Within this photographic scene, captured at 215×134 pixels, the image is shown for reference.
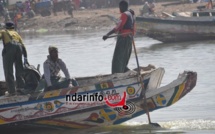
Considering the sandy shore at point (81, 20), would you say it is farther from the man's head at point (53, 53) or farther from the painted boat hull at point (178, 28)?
the man's head at point (53, 53)

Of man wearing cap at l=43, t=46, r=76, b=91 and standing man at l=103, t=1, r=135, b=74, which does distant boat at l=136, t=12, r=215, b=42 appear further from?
man wearing cap at l=43, t=46, r=76, b=91

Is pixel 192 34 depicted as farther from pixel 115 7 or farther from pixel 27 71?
pixel 115 7

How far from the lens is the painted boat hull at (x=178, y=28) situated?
82.0ft

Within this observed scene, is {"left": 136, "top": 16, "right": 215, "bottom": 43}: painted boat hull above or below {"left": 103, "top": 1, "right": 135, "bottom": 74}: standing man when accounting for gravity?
below

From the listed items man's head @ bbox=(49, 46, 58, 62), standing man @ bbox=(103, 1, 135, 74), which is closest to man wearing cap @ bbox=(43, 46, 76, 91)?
man's head @ bbox=(49, 46, 58, 62)

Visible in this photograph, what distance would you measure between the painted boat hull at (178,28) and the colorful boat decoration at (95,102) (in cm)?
1409

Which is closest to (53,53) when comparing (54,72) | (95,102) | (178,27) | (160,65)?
(54,72)

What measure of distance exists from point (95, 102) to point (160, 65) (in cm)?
864

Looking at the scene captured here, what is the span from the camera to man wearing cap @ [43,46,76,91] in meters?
11.0

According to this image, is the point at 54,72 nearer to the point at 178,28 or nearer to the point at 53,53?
the point at 53,53

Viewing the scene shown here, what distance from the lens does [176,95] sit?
1102 centimetres

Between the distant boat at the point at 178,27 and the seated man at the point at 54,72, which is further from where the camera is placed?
the distant boat at the point at 178,27

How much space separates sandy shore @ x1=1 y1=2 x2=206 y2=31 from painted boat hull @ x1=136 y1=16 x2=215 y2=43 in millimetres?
11077

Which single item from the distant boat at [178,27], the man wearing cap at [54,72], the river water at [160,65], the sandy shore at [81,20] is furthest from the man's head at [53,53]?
the sandy shore at [81,20]
